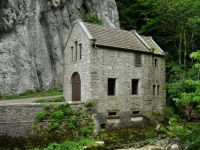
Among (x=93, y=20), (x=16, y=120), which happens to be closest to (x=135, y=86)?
(x=16, y=120)

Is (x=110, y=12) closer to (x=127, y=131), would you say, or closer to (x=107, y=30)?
(x=107, y=30)

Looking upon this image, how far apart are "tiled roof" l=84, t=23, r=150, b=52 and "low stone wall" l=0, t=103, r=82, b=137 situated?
293 inches

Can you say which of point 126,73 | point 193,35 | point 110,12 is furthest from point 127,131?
point 110,12

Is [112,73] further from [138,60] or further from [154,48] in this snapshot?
[154,48]

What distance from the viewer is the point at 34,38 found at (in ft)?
120

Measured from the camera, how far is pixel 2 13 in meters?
32.4

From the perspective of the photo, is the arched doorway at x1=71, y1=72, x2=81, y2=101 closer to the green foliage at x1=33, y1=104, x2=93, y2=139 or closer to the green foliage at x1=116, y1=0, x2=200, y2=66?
Result: the green foliage at x1=33, y1=104, x2=93, y2=139

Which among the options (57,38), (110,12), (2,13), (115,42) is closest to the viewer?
(115,42)

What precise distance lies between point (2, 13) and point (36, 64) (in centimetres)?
681

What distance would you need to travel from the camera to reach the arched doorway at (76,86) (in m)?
26.6

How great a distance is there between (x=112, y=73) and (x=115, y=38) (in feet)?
11.3

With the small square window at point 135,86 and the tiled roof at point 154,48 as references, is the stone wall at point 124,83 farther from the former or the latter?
the tiled roof at point 154,48

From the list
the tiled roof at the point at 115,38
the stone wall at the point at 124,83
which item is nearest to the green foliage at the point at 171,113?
the stone wall at the point at 124,83

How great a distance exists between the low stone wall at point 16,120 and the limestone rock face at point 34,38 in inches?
410
